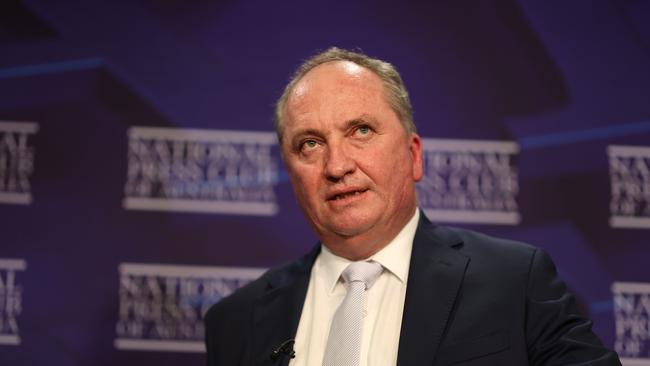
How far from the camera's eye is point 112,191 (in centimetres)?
334

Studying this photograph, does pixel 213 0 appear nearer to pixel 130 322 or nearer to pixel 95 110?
pixel 95 110

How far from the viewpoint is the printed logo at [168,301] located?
328 centimetres

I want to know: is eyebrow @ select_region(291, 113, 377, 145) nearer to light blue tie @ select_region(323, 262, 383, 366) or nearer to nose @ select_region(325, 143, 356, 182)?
nose @ select_region(325, 143, 356, 182)

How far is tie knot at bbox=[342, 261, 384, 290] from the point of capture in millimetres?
2434

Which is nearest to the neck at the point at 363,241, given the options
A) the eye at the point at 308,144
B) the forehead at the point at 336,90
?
the eye at the point at 308,144

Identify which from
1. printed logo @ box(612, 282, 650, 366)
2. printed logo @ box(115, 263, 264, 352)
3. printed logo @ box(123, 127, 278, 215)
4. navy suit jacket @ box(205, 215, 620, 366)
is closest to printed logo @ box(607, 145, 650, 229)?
printed logo @ box(612, 282, 650, 366)

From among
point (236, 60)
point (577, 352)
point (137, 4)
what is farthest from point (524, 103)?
point (137, 4)

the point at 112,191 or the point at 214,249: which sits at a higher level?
the point at 112,191

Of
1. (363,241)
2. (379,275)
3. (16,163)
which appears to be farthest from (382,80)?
(16,163)

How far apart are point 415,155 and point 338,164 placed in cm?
39

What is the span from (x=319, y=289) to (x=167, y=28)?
152cm

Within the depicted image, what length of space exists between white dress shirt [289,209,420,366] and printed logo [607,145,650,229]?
1.11 metres

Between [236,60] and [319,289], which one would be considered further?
[236,60]

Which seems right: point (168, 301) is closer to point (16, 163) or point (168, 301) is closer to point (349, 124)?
point (16, 163)
